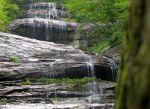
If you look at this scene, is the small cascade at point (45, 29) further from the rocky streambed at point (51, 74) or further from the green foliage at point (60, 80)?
the green foliage at point (60, 80)

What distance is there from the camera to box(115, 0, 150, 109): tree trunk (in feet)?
7.45

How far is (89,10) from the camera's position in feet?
72.3

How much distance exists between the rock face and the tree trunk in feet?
49.4

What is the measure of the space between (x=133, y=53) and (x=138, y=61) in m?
0.29

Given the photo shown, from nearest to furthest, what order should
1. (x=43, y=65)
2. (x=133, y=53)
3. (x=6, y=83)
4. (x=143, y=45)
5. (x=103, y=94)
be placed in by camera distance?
(x=143, y=45), (x=133, y=53), (x=103, y=94), (x=6, y=83), (x=43, y=65)

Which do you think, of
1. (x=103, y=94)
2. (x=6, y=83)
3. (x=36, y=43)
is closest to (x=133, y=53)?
(x=103, y=94)

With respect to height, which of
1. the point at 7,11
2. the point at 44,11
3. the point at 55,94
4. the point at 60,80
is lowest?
the point at 60,80

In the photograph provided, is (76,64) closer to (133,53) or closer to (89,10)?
(89,10)

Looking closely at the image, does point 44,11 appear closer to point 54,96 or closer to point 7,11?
point 7,11

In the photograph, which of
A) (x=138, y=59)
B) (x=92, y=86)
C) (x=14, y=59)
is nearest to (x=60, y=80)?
(x=92, y=86)

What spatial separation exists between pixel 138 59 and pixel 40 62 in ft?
54.2

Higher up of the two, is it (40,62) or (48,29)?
A: (48,29)

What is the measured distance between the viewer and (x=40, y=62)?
18781mm

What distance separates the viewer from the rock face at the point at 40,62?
58.9 ft
